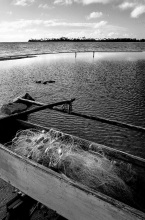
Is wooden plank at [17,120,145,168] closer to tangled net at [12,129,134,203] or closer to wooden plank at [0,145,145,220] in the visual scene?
tangled net at [12,129,134,203]

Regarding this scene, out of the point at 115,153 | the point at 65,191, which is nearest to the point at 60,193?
the point at 65,191

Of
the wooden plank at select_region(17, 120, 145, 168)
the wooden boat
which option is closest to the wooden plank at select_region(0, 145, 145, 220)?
the wooden boat

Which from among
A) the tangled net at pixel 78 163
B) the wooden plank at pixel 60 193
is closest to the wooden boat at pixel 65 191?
the wooden plank at pixel 60 193

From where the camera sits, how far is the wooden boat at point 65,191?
2.54 metres

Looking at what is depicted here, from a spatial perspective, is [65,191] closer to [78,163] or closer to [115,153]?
[78,163]

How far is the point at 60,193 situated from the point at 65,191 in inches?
6.4

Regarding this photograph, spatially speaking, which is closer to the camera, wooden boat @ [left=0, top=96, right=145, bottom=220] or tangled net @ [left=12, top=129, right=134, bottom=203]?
wooden boat @ [left=0, top=96, right=145, bottom=220]

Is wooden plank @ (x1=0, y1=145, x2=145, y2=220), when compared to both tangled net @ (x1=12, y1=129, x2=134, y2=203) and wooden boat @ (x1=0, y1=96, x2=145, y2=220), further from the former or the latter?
tangled net @ (x1=12, y1=129, x2=134, y2=203)

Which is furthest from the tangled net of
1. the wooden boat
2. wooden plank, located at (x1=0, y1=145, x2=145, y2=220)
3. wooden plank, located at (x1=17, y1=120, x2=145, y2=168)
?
wooden plank, located at (x1=0, y1=145, x2=145, y2=220)

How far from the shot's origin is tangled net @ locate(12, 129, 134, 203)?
153 inches

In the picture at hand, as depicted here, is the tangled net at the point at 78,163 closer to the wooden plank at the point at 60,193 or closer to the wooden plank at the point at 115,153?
the wooden plank at the point at 115,153

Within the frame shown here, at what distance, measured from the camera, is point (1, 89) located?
1786cm

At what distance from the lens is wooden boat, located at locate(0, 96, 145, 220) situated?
2.54 m

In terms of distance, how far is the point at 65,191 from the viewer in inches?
120
